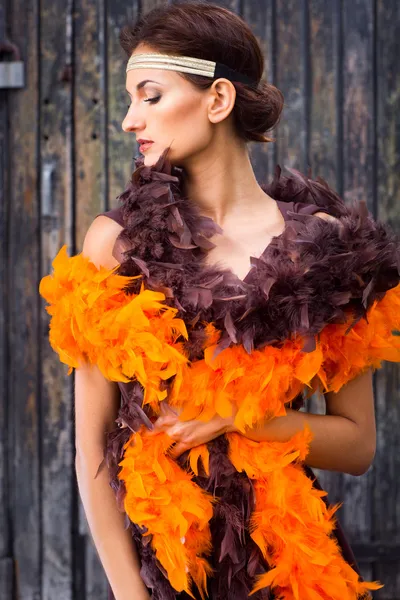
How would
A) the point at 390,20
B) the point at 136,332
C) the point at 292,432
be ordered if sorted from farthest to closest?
the point at 390,20
the point at 292,432
the point at 136,332

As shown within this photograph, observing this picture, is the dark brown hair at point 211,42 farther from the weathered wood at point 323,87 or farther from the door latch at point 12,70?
the door latch at point 12,70

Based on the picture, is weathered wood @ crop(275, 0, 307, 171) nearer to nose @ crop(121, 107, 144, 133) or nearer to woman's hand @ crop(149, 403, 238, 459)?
nose @ crop(121, 107, 144, 133)

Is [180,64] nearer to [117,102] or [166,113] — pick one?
[166,113]

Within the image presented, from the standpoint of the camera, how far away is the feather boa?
144 cm

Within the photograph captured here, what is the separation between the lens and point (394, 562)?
2.91m

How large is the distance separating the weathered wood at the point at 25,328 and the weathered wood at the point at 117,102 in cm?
28

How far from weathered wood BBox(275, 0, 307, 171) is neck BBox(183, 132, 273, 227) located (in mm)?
1279

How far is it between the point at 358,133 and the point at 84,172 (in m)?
1.01

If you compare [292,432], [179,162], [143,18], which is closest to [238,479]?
[292,432]

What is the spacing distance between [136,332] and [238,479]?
1.11ft

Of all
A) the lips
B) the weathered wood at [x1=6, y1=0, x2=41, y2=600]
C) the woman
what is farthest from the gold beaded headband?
the weathered wood at [x1=6, y1=0, x2=41, y2=600]

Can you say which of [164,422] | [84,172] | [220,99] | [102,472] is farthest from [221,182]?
[84,172]

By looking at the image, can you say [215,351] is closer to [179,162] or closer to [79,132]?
[179,162]

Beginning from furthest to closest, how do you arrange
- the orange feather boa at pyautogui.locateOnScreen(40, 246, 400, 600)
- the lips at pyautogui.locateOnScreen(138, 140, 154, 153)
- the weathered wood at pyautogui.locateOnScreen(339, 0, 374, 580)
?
the weathered wood at pyautogui.locateOnScreen(339, 0, 374, 580) → the lips at pyautogui.locateOnScreen(138, 140, 154, 153) → the orange feather boa at pyautogui.locateOnScreen(40, 246, 400, 600)
